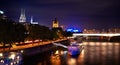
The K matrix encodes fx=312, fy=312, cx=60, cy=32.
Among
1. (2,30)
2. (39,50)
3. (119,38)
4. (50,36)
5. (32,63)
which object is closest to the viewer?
(32,63)

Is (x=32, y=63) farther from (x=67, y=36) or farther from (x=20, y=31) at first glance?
(x=67, y=36)

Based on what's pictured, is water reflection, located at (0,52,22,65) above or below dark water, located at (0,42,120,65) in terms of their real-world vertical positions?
above

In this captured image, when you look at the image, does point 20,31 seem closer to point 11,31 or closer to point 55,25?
point 11,31

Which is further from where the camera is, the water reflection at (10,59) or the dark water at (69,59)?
the dark water at (69,59)

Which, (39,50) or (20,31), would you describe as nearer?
(20,31)

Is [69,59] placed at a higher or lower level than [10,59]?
lower

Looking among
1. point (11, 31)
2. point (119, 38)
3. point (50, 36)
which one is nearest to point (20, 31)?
point (11, 31)

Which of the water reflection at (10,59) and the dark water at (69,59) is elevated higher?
the water reflection at (10,59)

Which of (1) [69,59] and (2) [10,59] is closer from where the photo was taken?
(2) [10,59]

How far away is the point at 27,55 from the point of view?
37.7 meters

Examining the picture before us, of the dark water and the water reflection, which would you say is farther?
the dark water

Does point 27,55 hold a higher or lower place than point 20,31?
lower

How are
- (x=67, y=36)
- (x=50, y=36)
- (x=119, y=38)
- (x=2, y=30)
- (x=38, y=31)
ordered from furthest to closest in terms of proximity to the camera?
(x=119, y=38) < (x=67, y=36) < (x=50, y=36) < (x=38, y=31) < (x=2, y=30)

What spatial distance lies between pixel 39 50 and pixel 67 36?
51.7 meters
